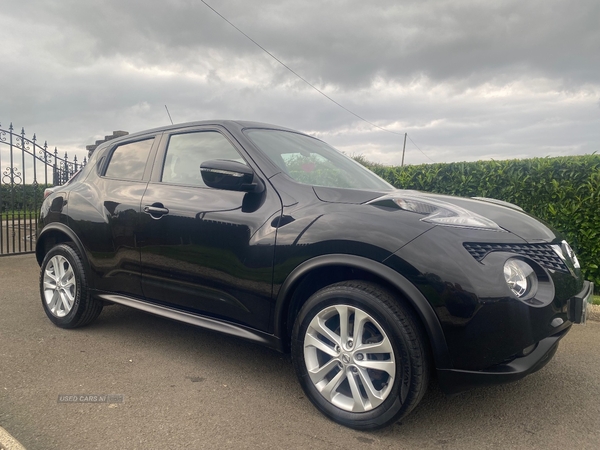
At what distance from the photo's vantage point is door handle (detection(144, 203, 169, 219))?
10.7 ft

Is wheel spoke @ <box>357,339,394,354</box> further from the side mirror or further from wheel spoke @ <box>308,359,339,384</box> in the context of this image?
the side mirror

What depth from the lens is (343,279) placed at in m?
2.61

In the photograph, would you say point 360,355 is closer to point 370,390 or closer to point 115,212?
point 370,390

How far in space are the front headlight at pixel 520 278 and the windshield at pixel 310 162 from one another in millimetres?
1189

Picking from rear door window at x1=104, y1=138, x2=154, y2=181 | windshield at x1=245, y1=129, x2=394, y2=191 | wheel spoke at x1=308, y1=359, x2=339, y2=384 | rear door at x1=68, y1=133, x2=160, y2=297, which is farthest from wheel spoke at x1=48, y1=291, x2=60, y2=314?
wheel spoke at x1=308, y1=359, x2=339, y2=384

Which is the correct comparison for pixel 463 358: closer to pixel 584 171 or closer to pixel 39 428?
pixel 39 428

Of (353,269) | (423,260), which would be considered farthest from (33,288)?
(423,260)

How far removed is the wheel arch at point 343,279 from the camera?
2.21 metres

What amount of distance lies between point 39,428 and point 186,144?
6.85 feet

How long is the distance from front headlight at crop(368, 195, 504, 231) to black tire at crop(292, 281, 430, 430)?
46cm

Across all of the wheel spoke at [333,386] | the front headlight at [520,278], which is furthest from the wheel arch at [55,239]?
the front headlight at [520,278]

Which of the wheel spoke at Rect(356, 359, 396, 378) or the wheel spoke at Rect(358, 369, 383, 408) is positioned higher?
the wheel spoke at Rect(356, 359, 396, 378)

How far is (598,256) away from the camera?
5449 millimetres

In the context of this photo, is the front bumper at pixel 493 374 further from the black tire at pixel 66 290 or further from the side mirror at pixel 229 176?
the black tire at pixel 66 290
